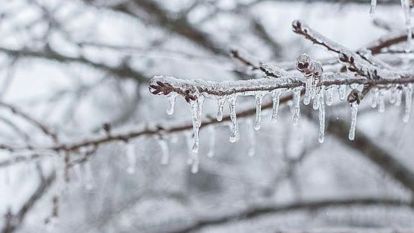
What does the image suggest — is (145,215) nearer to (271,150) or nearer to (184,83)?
(271,150)

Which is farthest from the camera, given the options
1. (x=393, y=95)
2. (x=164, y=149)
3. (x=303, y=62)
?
(x=164, y=149)

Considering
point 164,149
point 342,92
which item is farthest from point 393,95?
point 164,149

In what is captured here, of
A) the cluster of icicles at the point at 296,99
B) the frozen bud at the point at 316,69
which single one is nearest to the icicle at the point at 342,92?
the cluster of icicles at the point at 296,99

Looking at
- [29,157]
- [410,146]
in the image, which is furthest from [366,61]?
[410,146]

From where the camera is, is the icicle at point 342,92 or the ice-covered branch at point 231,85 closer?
the ice-covered branch at point 231,85

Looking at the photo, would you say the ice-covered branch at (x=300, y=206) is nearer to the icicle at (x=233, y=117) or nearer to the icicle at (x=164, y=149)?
the icicle at (x=164, y=149)

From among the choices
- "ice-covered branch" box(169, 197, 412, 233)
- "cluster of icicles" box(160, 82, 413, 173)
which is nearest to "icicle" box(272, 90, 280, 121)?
"cluster of icicles" box(160, 82, 413, 173)

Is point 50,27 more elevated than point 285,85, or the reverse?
point 50,27

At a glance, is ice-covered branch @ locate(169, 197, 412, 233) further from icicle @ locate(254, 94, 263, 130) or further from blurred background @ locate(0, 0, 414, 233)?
icicle @ locate(254, 94, 263, 130)

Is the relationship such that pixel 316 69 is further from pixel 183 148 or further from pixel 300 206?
pixel 183 148
